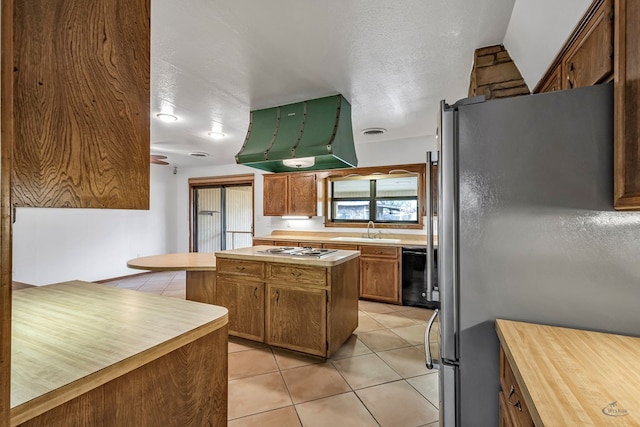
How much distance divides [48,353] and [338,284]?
2.02 meters

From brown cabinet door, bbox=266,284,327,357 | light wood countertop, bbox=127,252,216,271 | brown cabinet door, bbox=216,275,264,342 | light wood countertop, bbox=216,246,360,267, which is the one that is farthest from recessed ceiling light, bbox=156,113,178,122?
brown cabinet door, bbox=266,284,327,357

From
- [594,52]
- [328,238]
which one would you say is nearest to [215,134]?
[328,238]

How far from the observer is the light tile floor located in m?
1.86

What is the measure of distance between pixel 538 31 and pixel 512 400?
69.4 inches

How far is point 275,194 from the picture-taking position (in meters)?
5.39

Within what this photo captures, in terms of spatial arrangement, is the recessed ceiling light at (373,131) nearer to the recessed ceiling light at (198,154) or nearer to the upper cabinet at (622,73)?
the upper cabinet at (622,73)

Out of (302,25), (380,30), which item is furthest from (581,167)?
(302,25)

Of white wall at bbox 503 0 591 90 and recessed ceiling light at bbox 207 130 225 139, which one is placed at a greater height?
recessed ceiling light at bbox 207 130 225 139

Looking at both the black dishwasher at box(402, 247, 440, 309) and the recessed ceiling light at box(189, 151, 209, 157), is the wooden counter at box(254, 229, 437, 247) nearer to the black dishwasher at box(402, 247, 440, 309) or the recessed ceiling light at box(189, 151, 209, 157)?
the black dishwasher at box(402, 247, 440, 309)

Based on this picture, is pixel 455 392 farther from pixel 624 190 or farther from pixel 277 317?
pixel 277 317

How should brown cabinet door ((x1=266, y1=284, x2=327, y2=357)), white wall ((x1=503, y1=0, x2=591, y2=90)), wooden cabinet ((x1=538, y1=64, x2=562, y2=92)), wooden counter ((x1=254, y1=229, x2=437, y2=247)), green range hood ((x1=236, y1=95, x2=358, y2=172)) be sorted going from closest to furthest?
white wall ((x1=503, y1=0, x2=591, y2=90))
wooden cabinet ((x1=538, y1=64, x2=562, y2=92))
brown cabinet door ((x1=266, y1=284, x2=327, y2=357))
green range hood ((x1=236, y1=95, x2=358, y2=172))
wooden counter ((x1=254, y1=229, x2=437, y2=247))

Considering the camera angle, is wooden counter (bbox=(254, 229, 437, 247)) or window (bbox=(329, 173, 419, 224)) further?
window (bbox=(329, 173, 419, 224))

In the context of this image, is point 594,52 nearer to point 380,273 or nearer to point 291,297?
point 291,297

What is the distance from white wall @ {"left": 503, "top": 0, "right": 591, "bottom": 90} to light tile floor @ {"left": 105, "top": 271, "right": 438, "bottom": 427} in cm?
226
